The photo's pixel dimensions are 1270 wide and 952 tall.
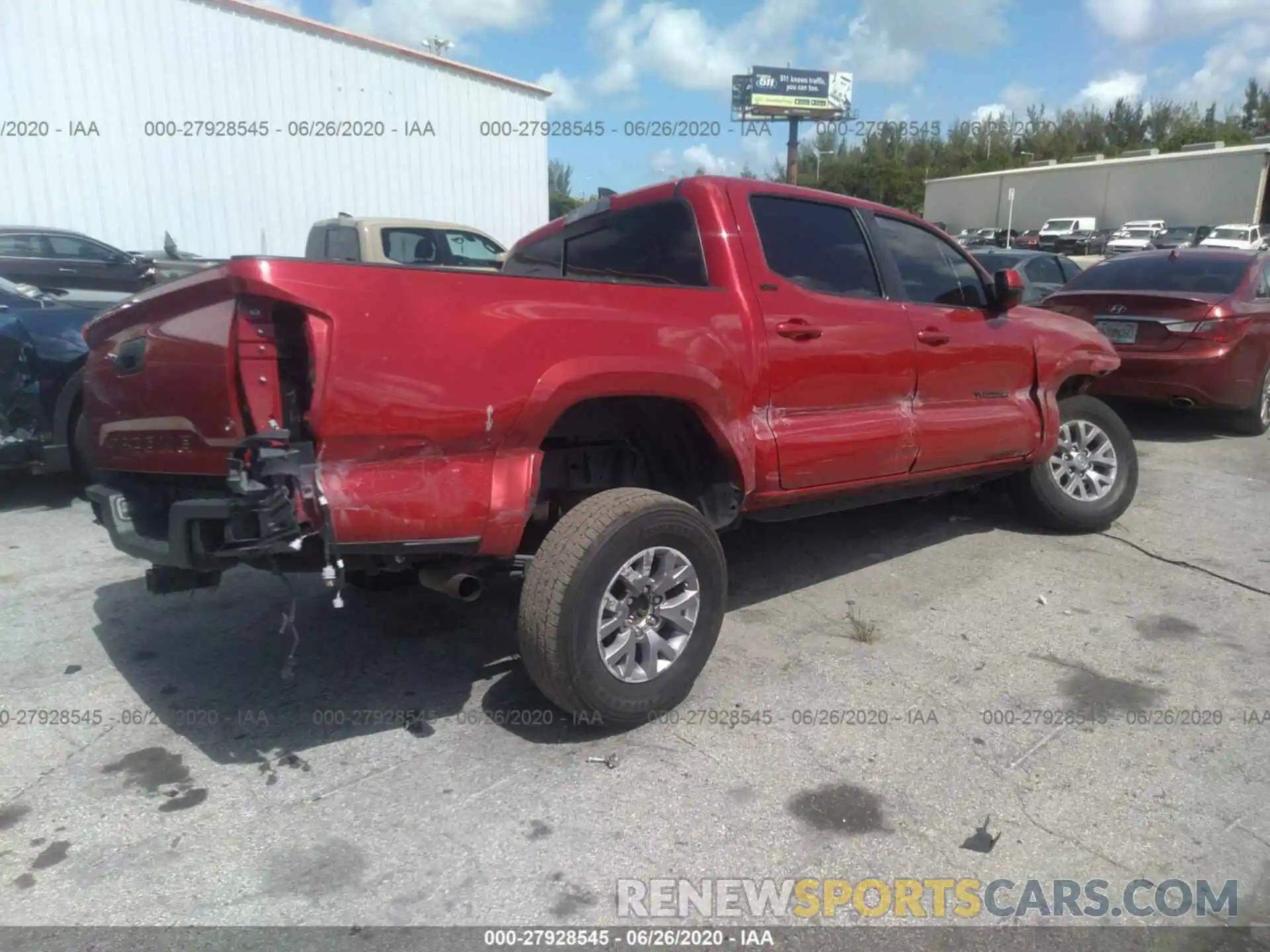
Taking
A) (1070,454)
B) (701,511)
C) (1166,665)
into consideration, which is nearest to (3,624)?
(701,511)

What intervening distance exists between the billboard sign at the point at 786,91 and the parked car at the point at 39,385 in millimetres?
50740

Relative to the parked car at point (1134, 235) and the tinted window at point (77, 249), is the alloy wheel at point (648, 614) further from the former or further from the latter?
the parked car at point (1134, 235)

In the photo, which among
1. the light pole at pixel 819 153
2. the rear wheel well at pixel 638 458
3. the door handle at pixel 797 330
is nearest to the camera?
the rear wheel well at pixel 638 458

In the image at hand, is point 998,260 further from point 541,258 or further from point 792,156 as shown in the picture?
point 792,156

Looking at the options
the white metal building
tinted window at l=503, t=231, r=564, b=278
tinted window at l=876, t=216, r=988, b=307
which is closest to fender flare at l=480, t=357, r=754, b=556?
tinted window at l=503, t=231, r=564, b=278

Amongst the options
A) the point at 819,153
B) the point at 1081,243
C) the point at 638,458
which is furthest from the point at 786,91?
the point at 638,458

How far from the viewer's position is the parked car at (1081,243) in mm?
43594

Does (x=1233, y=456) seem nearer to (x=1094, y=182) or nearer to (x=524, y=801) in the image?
(x=524, y=801)

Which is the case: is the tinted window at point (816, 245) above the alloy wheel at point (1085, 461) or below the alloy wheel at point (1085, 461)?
above

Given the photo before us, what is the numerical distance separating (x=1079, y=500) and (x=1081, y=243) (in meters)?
44.3

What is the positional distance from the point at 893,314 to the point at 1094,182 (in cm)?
5231

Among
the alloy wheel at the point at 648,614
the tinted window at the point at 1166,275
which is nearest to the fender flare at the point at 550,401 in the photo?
the alloy wheel at the point at 648,614

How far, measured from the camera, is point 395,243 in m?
10.3

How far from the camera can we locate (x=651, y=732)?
333 cm
